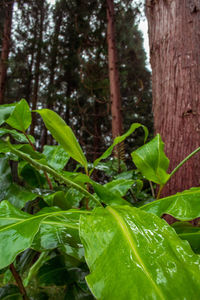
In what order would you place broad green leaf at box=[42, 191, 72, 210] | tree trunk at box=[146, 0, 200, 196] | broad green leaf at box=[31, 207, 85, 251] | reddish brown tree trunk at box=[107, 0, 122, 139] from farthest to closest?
reddish brown tree trunk at box=[107, 0, 122, 139], tree trunk at box=[146, 0, 200, 196], broad green leaf at box=[42, 191, 72, 210], broad green leaf at box=[31, 207, 85, 251]

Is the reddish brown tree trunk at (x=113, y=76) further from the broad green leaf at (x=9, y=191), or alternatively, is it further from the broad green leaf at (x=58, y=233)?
the broad green leaf at (x=58, y=233)

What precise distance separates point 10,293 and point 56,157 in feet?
1.23

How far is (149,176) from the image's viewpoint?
1.72 ft

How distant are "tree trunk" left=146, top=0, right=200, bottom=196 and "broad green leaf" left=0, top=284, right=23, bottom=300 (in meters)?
0.65

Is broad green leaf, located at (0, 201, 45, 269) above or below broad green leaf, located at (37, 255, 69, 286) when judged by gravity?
above

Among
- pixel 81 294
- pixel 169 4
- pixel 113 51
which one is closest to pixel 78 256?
pixel 81 294

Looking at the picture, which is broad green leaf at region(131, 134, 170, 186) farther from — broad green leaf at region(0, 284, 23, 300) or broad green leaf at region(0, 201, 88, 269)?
broad green leaf at region(0, 284, 23, 300)

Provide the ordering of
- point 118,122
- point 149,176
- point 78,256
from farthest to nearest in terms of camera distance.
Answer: point 118,122 < point 149,176 < point 78,256

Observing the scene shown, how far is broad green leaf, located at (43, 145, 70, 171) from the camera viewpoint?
641mm

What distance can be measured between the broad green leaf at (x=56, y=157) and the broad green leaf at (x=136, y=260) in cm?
38

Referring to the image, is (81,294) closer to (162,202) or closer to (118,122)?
(162,202)

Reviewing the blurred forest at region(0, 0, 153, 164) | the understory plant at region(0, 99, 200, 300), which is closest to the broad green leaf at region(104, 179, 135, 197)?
the understory plant at region(0, 99, 200, 300)

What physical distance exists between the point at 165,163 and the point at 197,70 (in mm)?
649

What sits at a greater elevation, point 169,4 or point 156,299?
point 169,4
